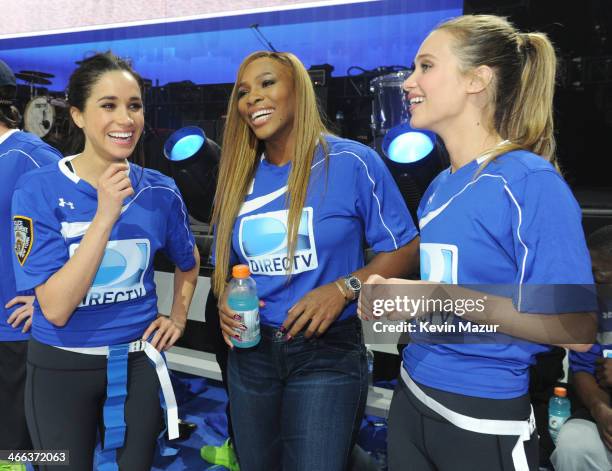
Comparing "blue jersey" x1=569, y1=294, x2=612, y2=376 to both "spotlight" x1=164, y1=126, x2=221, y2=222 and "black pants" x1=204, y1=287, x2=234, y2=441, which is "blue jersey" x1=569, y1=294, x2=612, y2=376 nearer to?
"black pants" x1=204, y1=287, x2=234, y2=441

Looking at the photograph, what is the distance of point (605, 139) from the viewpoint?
10.8 ft

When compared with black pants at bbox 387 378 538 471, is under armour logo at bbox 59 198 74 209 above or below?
above

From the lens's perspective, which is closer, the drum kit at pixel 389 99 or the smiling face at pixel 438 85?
the smiling face at pixel 438 85

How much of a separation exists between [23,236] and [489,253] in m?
1.13

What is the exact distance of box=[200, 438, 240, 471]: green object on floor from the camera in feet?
7.81

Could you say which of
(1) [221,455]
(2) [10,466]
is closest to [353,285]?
(2) [10,466]

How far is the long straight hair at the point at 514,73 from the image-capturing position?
3.41ft

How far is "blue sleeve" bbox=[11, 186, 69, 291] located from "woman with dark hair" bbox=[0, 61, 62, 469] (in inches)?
16.4

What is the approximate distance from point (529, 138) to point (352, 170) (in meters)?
0.45

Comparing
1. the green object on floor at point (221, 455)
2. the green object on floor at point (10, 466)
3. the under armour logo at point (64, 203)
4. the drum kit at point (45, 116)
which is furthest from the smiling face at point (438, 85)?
the drum kit at point (45, 116)

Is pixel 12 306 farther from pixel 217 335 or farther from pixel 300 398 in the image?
pixel 300 398

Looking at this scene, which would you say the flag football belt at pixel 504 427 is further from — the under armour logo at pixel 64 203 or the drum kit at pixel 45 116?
the drum kit at pixel 45 116

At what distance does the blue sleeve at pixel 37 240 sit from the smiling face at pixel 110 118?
0.70 ft

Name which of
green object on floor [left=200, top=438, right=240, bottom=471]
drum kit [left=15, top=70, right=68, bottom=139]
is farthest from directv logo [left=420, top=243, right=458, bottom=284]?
drum kit [left=15, top=70, right=68, bottom=139]
